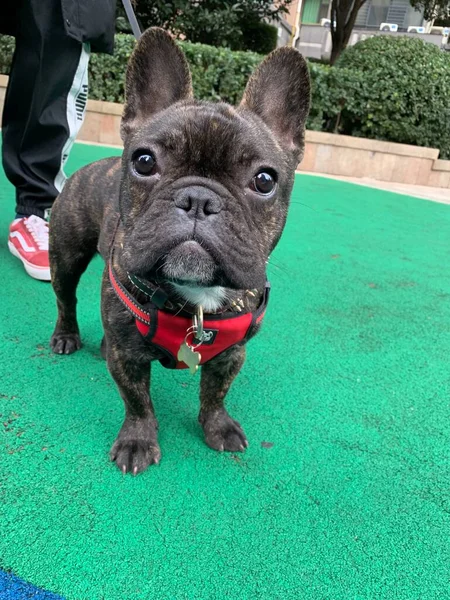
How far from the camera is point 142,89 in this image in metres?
1.63

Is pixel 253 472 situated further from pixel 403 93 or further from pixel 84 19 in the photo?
pixel 403 93

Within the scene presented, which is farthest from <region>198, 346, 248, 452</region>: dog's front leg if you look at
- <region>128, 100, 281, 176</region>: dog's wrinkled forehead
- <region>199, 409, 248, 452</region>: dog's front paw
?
<region>128, 100, 281, 176</region>: dog's wrinkled forehead

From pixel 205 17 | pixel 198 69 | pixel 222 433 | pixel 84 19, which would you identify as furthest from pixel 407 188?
pixel 222 433

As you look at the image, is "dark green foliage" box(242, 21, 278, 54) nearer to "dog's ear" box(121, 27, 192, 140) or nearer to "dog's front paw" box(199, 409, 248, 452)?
"dog's ear" box(121, 27, 192, 140)

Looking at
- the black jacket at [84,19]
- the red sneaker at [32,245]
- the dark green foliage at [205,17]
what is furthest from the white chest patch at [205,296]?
the dark green foliage at [205,17]

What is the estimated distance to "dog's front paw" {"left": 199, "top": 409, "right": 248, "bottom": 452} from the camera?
1657mm

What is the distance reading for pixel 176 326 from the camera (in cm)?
139

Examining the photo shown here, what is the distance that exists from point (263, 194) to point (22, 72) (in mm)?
1941

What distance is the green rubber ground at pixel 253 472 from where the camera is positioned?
1.20 m

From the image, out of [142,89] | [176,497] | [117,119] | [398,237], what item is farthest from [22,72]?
[117,119]

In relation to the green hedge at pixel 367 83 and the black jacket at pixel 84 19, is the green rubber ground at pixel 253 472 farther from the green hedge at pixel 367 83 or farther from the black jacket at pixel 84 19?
the green hedge at pixel 367 83

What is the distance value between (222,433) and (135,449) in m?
0.31

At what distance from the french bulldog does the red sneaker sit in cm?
81

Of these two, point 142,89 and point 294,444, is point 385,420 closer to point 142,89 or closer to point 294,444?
point 294,444
